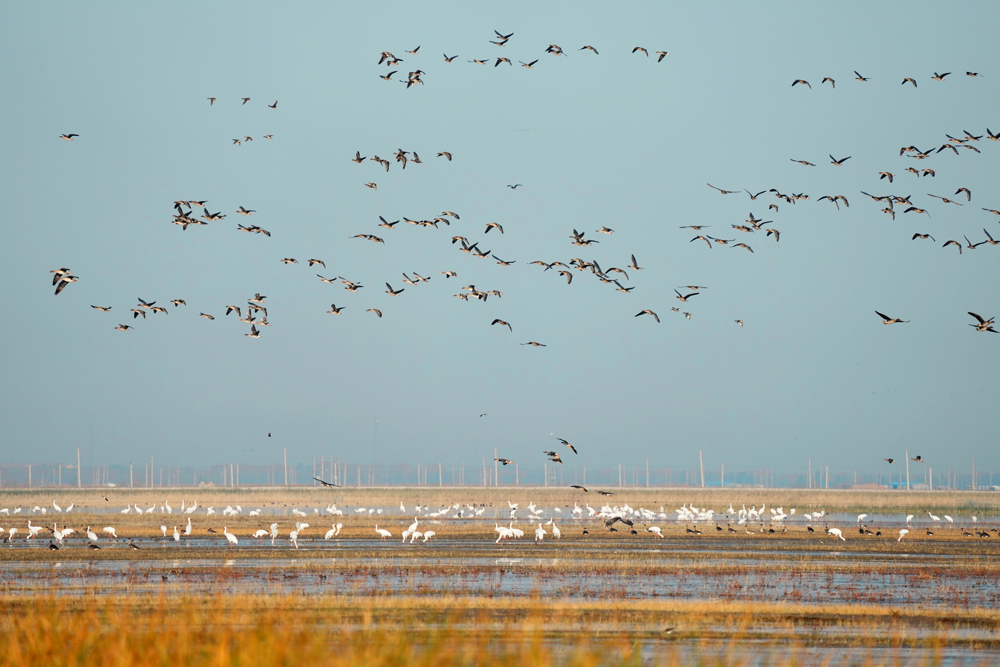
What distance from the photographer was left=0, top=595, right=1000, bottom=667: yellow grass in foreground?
589 inches

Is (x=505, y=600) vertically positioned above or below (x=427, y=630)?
below

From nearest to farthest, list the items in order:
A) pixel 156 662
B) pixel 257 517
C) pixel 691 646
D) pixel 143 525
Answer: pixel 156 662, pixel 691 646, pixel 143 525, pixel 257 517

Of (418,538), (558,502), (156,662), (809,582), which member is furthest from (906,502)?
(156,662)

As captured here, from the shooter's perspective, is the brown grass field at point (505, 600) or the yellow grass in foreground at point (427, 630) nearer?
the yellow grass in foreground at point (427, 630)

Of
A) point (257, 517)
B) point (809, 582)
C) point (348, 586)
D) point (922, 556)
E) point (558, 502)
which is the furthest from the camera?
point (558, 502)

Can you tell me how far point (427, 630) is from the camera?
23.9m

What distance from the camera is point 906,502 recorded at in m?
133

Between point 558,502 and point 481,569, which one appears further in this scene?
point 558,502

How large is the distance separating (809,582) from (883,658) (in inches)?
671

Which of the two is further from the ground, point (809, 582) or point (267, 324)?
point (267, 324)

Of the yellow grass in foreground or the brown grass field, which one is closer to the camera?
the yellow grass in foreground

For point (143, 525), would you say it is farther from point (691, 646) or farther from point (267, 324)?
point (691, 646)

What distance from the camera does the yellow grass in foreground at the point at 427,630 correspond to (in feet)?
49.1

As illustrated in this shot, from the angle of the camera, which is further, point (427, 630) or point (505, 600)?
point (505, 600)
